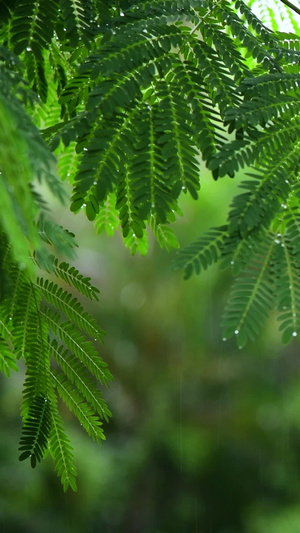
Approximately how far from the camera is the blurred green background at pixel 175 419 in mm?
5020

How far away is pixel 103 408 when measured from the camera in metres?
1.13

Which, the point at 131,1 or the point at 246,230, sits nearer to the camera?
the point at 246,230

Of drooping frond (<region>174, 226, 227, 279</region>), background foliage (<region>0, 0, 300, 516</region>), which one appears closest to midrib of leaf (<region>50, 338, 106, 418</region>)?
background foliage (<region>0, 0, 300, 516</region>)

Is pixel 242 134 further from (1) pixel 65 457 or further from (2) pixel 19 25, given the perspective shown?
(1) pixel 65 457

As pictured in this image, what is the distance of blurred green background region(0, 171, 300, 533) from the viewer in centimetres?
502

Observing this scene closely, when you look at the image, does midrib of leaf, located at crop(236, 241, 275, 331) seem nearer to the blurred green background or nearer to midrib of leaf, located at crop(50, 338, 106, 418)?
midrib of leaf, located at crop(50, 338, 106, 418)

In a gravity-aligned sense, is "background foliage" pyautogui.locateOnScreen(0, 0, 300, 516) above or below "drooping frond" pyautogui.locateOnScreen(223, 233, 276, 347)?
above

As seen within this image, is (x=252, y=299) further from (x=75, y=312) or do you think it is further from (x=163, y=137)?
(x=75, y=312)

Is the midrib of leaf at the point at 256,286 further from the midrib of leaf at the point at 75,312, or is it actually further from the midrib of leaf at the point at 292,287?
the midrib of leaf at the point at 75,312

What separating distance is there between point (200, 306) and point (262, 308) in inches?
182

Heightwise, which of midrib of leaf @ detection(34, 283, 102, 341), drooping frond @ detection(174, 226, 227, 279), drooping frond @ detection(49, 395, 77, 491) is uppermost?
midrib of leaf @ detection(34, 283, 102, 341)

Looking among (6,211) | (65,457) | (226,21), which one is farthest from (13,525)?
(6,211)

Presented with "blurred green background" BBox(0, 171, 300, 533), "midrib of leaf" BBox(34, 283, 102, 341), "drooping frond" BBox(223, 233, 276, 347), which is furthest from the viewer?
"blurred green background" BBox(0, 171, 300, 533)

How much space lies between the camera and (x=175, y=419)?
546cm
